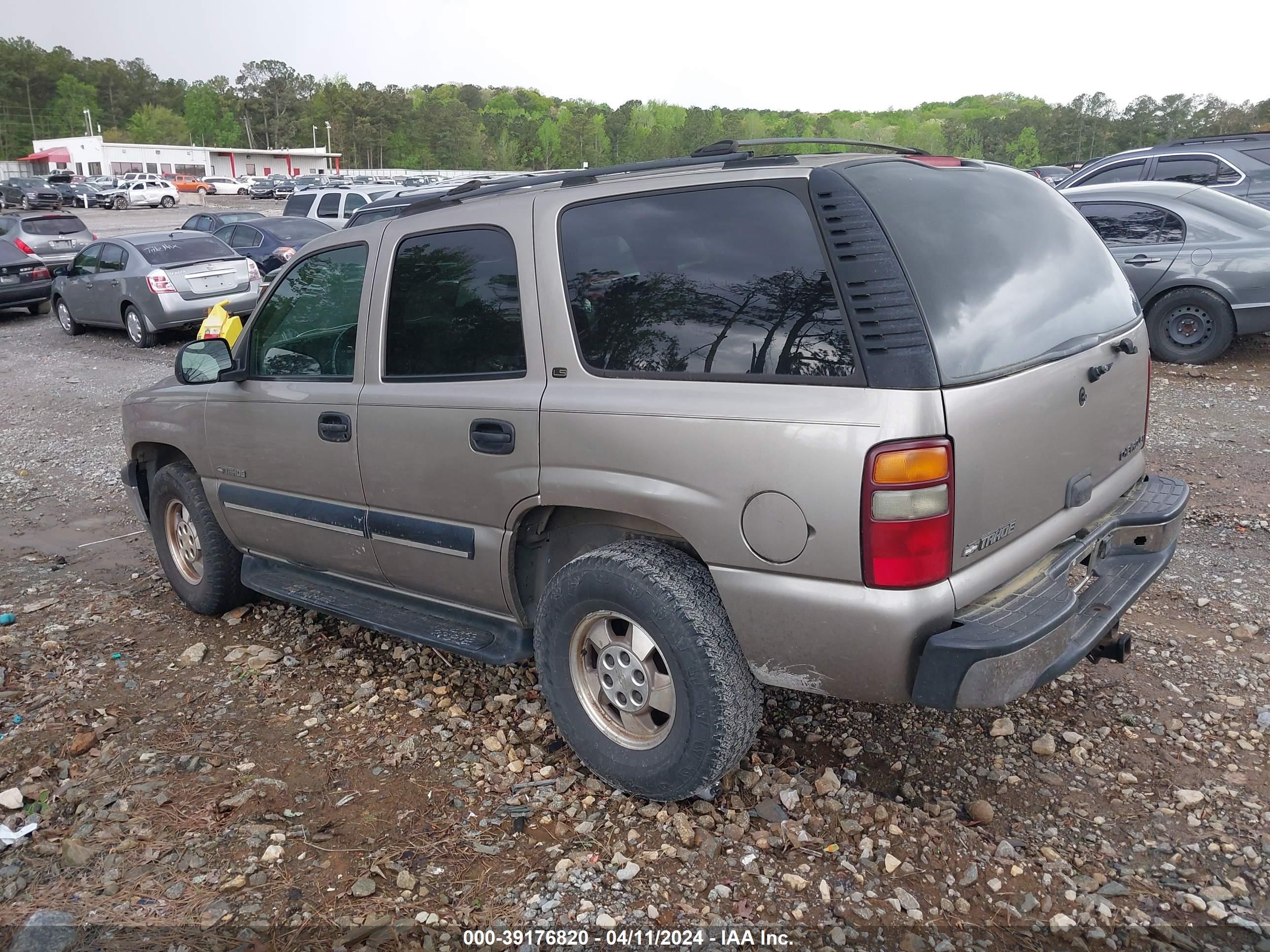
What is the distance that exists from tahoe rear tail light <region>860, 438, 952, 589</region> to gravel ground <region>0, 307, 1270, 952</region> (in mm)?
967

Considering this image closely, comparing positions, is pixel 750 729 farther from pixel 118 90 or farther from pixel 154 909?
pixel 118 90

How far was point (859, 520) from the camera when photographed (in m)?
2.52

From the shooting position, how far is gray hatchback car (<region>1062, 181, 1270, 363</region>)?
8648 millimetres

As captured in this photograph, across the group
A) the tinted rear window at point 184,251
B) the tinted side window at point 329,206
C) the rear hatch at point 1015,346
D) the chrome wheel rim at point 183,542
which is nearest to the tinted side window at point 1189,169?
the rear hatch at point 1015,346

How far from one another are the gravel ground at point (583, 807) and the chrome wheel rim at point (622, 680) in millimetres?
269

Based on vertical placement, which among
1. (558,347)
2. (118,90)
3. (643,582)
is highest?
(118,90)

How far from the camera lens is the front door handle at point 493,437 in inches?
128

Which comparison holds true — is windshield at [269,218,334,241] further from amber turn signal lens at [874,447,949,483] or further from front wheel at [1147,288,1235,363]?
amber turn signal lens at [874,447,949,483]

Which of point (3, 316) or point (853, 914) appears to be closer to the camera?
point (853, 914)

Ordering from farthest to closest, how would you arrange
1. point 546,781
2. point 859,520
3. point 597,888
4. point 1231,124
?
Answer: point 1231,124 < point 546,781 < point 597,888 < point 859,520

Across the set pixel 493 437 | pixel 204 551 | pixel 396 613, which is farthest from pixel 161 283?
pixel 493 437

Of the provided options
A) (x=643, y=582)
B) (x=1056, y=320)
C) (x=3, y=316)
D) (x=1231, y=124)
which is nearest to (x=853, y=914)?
(x=643, y=582)

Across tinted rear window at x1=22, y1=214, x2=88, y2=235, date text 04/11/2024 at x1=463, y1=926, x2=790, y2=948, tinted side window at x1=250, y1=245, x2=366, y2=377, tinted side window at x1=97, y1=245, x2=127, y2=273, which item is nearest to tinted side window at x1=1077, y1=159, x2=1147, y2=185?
tinted side window at x1=250, y1=245, x2=366, y2=377

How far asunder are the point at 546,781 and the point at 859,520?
1.59 metres
